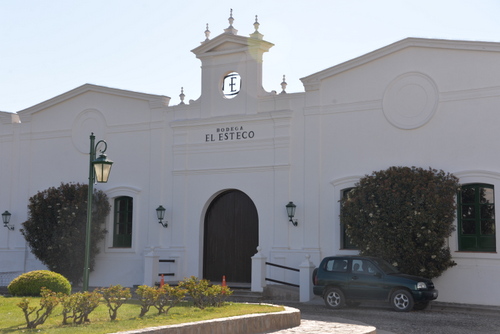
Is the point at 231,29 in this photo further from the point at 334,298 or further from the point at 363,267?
the point at 334,298

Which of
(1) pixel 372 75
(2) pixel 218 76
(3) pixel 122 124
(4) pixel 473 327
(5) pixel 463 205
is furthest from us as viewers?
(3) pixel 122 124

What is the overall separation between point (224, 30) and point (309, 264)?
29.7 feet

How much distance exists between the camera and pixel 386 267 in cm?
1858

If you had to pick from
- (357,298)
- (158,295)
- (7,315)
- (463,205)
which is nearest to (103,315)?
(158,295)

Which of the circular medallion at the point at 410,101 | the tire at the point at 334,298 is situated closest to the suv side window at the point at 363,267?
the tire at the point at 334,298

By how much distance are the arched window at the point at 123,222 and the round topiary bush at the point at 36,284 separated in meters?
8.95

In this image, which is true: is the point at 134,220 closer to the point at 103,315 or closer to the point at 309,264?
the point at 309,264

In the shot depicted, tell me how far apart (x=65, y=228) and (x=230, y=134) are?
710 centimetres

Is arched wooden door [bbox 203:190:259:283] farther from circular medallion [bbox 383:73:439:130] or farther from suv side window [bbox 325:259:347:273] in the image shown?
circular medallion [bbox 383:73:439:130]

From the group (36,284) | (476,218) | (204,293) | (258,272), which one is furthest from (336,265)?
(36,284)

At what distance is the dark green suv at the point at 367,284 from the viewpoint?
58.0 ft

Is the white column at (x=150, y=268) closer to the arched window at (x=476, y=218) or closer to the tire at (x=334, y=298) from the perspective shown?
the tire at (x=334, y=298)

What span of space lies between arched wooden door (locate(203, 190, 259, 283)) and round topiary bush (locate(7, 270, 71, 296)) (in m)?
8.04

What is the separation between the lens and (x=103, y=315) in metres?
12.7
